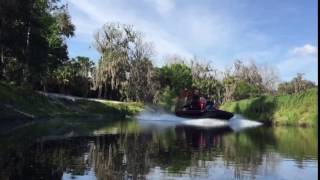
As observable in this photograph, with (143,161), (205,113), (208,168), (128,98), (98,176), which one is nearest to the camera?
(98,176)

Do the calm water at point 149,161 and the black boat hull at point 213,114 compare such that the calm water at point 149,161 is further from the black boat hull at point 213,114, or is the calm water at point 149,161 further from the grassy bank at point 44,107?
the black boat hull at point 213,114

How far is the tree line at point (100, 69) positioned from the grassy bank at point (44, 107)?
4370 mm

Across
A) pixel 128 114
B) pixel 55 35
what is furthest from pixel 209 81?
pixel 55 35

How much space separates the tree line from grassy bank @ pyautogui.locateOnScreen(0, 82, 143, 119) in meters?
4.37

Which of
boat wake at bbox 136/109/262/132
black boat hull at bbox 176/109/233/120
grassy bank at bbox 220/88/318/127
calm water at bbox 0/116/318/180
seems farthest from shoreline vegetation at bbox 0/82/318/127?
calm water at bbox 0/116/318/180

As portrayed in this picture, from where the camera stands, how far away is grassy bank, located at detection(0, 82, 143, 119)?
184 ft

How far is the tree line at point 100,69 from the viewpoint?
64375mm

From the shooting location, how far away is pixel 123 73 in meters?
105

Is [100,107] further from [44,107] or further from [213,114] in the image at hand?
[213,114]

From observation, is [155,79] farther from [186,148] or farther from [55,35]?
[186,148]

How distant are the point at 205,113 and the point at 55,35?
32.7 m

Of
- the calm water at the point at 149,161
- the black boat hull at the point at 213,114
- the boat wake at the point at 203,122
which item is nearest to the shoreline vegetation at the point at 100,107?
the boat wake at the point at 203,122

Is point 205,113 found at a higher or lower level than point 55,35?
lower

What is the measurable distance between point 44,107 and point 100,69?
37.3 m
